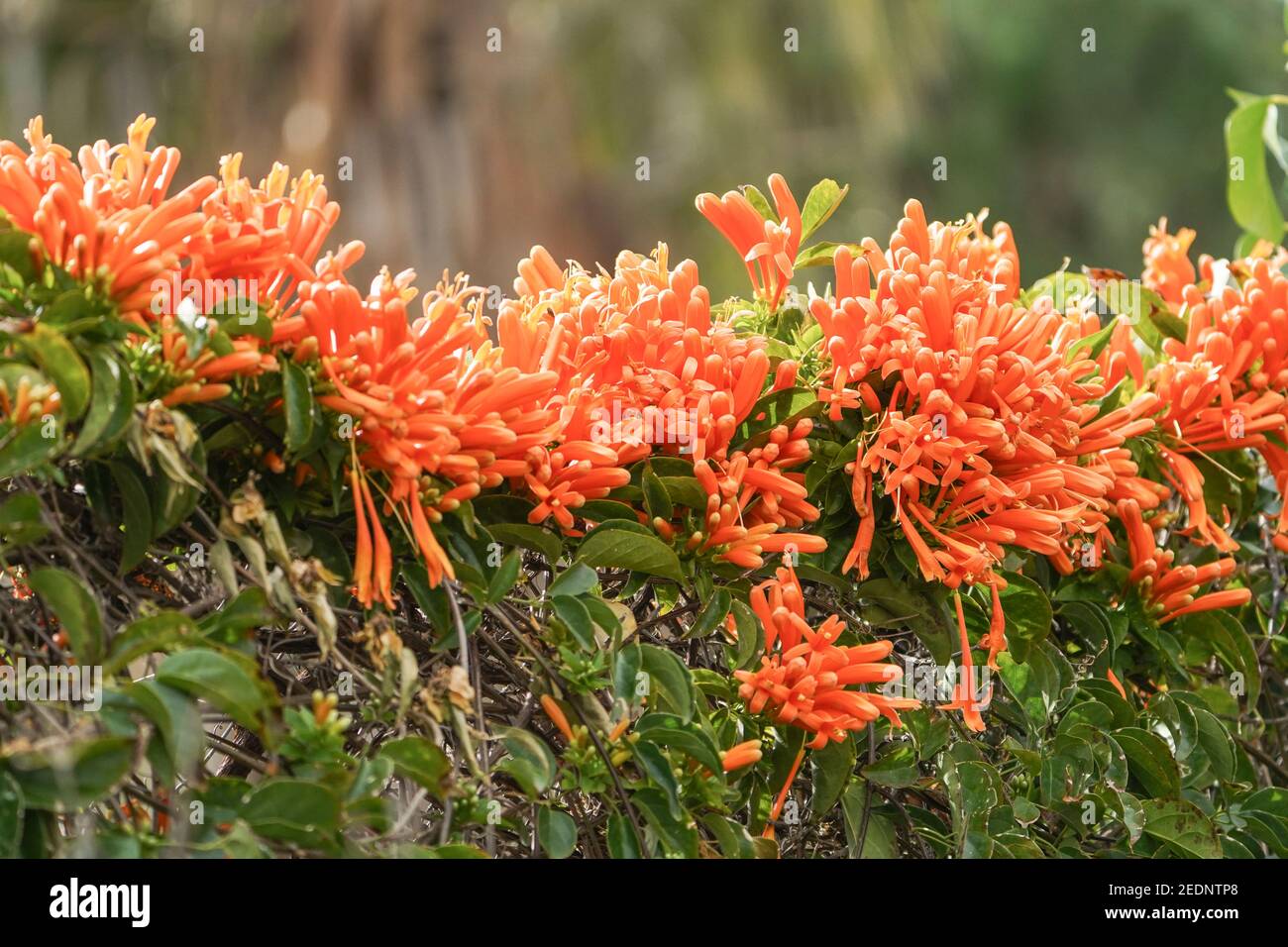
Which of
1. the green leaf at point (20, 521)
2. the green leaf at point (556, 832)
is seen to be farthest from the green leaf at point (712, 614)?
the green leaf at point (20, 521)

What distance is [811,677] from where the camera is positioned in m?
1.21

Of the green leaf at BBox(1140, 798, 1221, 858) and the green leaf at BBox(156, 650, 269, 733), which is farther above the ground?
the green leaf at BBox(156, 650, 269, 733)

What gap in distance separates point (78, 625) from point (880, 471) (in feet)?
2.53

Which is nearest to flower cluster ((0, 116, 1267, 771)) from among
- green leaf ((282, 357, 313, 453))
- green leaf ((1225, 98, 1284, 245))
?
green leaf ((282, 357, 313, 453))

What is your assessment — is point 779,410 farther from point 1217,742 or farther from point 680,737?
point 1217,742

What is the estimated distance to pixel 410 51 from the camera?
6.77 metres

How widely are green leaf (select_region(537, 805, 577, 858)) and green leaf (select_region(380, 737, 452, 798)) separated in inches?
5.2

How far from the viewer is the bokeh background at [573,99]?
6.70 m

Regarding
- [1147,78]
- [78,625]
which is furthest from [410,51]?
[1147,78]

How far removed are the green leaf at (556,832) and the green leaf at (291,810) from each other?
0.74 feet

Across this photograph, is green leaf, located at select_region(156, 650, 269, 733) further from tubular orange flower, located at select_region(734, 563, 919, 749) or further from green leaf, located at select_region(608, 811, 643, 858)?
tubular orange flower, located at select_region(734, 563, 919, 749)

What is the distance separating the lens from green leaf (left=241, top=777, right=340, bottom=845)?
94 cm

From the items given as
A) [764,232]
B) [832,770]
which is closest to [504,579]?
[832,770]
